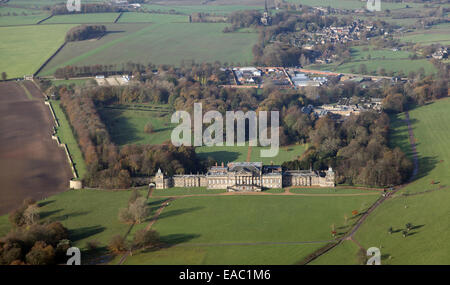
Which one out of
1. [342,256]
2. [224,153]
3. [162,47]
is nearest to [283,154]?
[224,153]

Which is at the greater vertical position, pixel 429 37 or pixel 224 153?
pixel 429 37

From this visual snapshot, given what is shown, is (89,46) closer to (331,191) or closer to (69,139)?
(69,139)

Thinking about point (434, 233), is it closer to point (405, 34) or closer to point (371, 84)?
point (371, 84)

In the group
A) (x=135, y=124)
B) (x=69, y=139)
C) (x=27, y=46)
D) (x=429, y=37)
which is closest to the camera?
(x=69, y=139)

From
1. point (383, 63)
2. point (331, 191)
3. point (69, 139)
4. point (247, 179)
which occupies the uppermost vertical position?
point (383, 63)

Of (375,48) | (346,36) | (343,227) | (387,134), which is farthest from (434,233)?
(346,36)
